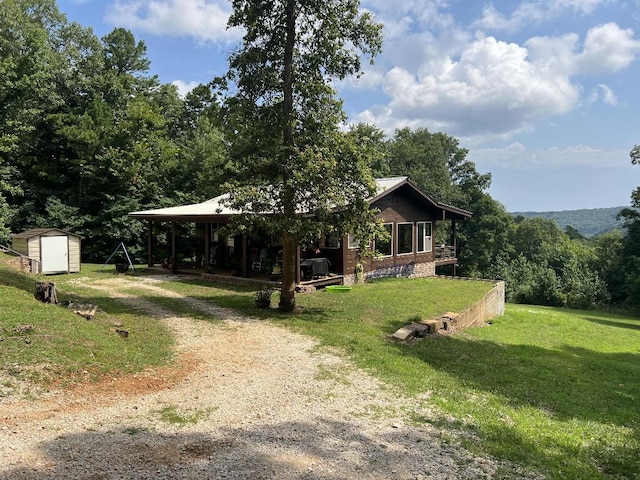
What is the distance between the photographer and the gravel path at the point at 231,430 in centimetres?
415

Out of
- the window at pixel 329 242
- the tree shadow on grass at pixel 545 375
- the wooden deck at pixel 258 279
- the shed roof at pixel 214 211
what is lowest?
the tree shadow on grass at pixel 545 375

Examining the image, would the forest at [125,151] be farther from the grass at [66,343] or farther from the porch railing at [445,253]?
the porch railing at [445,253]

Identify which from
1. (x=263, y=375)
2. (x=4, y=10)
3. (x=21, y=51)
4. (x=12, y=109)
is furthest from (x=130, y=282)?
(x=4, y=10)

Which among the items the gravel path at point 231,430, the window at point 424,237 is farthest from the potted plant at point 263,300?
the window at point 424,237

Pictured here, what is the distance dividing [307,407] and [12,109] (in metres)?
24.5

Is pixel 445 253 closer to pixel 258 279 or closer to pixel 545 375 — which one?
pixel 258 279

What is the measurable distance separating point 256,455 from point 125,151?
86.0ft

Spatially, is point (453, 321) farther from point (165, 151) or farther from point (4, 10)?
point (4, 10)

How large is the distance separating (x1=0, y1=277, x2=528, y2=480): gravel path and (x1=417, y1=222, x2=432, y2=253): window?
52.3 ft

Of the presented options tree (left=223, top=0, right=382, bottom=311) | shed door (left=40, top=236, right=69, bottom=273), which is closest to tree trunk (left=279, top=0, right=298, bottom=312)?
tree (left=223, top=0, right=382, bottom=311)

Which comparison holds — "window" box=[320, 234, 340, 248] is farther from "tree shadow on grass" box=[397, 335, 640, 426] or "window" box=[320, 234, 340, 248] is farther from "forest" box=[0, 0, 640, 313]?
"tree shadow on grass" box=[397, 335, 640, 426]

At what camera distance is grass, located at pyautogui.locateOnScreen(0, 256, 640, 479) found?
5.09 metres

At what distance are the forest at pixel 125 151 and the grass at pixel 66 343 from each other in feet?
13.5

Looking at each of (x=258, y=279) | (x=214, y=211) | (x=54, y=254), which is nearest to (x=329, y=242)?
(x=258, y=279)
